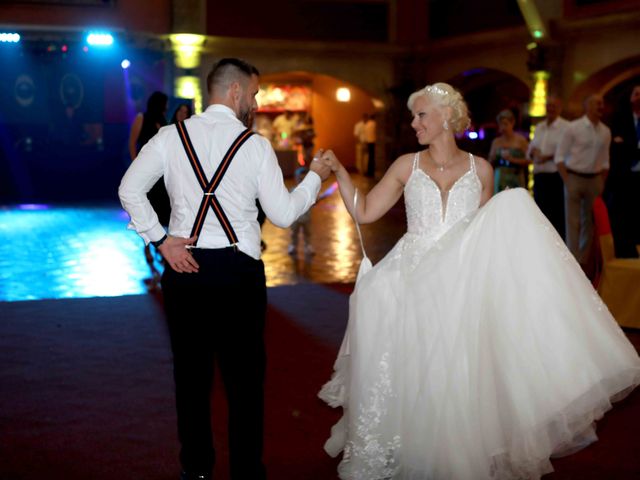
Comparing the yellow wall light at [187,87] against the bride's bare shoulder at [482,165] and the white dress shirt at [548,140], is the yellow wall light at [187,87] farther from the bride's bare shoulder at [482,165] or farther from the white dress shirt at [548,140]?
the bride's bare shoulder at [482,165]

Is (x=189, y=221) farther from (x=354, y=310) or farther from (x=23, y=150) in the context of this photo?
(x=23, y=150)

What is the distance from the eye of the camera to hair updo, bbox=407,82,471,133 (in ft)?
12.1

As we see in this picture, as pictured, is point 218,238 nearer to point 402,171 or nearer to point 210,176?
point 210,176

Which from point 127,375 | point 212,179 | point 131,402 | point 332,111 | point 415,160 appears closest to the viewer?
point 212,179

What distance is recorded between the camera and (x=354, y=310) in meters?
3.62

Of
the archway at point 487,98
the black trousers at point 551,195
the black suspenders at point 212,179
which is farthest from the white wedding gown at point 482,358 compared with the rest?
the archway at point 487,98

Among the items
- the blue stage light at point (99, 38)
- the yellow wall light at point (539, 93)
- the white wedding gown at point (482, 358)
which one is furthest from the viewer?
the blue stage light at point (99, 38)

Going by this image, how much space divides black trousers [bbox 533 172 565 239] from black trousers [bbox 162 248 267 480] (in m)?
6.42

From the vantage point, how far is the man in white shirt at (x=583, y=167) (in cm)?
836

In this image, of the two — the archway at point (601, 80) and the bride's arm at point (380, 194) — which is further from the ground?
the archway at point (601, 80)

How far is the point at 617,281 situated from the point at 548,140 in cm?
278

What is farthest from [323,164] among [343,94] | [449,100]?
[343,94]

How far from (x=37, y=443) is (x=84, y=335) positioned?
6.85 ft

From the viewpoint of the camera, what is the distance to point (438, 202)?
12.0 feet
